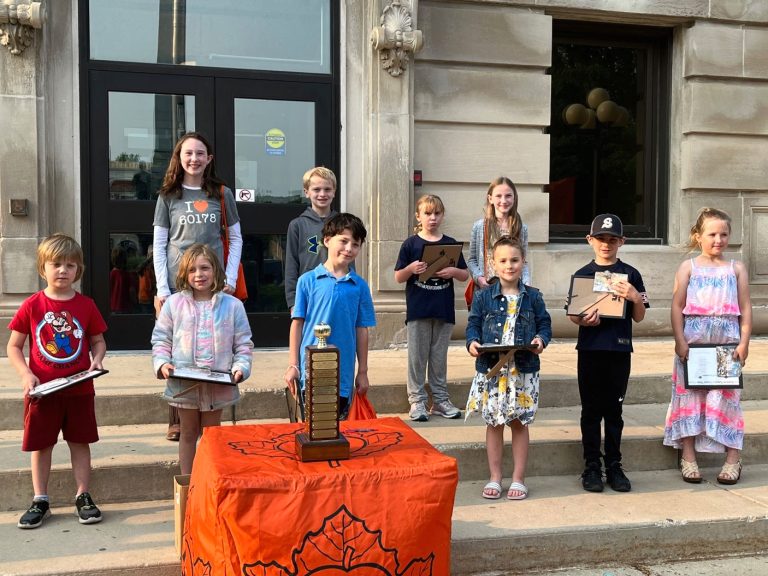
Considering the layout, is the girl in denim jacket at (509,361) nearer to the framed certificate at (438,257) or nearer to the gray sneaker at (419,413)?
the framed certificate at (438,257)

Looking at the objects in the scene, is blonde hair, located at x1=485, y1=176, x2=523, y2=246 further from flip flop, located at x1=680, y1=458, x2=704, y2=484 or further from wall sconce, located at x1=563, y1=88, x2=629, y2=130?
wall sconce, located at x1=563, y1=88, x2=629, y2=130

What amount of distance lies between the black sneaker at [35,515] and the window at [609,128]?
6.20 metres

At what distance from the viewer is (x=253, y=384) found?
19.6ft

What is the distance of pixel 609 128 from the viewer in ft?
31.0

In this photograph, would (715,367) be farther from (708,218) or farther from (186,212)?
(186,212)

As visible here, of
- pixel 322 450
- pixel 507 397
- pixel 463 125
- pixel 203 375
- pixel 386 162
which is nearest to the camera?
pixel 322 450

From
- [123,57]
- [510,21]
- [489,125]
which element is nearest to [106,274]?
[123,57]

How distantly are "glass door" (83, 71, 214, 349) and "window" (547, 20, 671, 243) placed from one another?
154 inches

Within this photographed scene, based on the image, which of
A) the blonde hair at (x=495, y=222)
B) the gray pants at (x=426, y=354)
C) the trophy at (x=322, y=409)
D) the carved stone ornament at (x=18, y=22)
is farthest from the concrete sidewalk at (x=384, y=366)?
the carved stone ornament at (x=18, y=22)

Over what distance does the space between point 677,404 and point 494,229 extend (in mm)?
1644

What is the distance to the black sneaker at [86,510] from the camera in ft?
14.1

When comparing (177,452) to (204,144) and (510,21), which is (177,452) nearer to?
(204,144)

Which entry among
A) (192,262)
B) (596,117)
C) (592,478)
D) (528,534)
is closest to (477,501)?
(528,534)

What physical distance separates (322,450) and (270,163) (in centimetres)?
493
